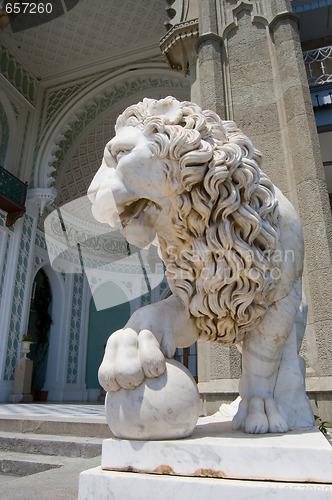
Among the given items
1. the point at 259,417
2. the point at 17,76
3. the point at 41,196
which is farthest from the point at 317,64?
the point at 259,417

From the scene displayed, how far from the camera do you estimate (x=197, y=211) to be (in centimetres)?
89

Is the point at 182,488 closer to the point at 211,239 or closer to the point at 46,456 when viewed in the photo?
the point at 211,239

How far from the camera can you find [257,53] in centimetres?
342

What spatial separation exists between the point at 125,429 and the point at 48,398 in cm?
806

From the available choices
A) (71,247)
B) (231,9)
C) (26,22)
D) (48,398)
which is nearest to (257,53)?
(231,9)

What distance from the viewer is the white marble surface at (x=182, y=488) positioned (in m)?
0.59

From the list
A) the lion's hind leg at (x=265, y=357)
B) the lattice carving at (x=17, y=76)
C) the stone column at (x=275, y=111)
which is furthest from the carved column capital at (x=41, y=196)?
the lion's hind leg at (x=265, y=357)

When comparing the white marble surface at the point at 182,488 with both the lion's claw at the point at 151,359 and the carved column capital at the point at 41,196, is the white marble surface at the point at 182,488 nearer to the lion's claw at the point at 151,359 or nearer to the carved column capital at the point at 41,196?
the lion's claw at the point at 151,359

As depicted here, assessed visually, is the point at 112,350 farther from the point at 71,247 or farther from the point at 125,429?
the point at 71,247

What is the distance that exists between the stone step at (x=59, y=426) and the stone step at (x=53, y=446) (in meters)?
0.08

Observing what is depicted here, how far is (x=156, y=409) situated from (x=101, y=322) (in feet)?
29.2

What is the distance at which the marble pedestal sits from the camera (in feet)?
1.99

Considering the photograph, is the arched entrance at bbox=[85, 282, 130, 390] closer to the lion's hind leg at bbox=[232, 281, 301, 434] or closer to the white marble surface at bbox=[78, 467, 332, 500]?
the lion's hind leg at bbox=[232, 281, 301, 434]

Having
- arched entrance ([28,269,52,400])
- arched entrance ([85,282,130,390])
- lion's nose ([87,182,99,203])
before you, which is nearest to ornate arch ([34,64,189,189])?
arched entrance ([28,269,52,400])
